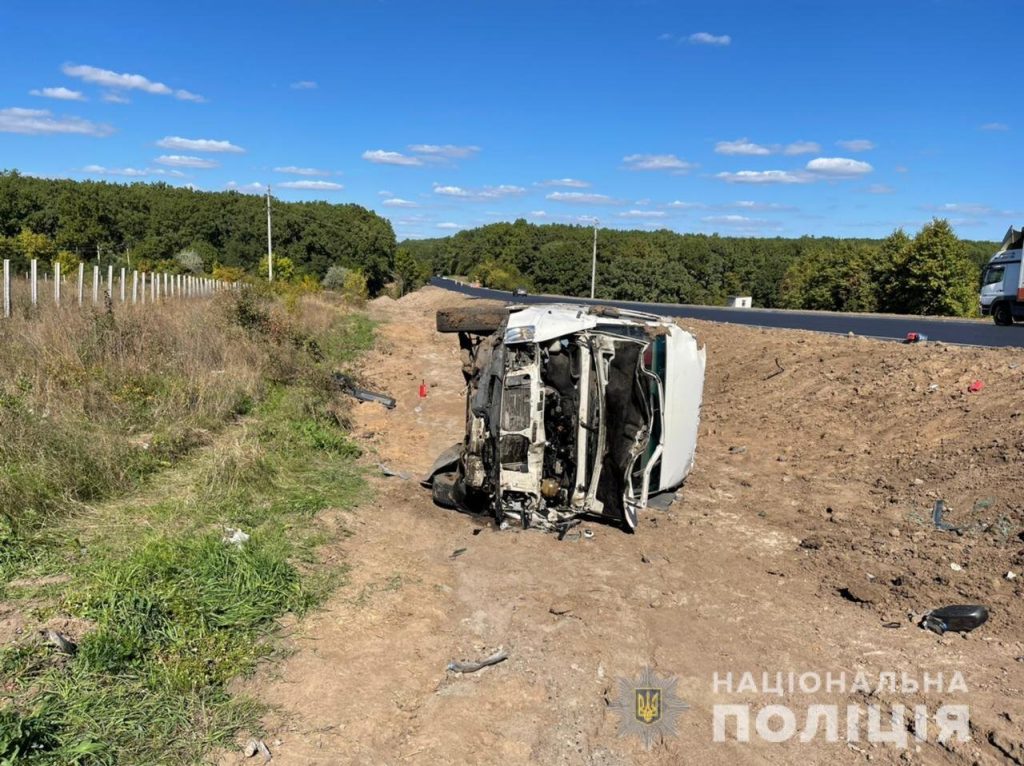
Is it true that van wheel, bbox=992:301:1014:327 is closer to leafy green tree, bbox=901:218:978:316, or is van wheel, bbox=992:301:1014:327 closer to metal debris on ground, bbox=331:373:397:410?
metal debris on ground, bbox=331:373:397:410

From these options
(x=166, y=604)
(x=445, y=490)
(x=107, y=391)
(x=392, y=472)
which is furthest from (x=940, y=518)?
(x=107, y=391)

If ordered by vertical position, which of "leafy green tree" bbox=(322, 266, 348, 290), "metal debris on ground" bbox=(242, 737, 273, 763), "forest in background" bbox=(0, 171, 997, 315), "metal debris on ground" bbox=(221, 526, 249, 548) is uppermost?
"forest in background" bbox=(0, 171, 997, 315)

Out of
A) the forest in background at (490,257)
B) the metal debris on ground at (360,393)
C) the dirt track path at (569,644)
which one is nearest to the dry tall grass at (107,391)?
the metal debris on ground at (360,393)

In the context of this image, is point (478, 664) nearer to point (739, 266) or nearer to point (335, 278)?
point (335, 278)

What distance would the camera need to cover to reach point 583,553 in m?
5.71

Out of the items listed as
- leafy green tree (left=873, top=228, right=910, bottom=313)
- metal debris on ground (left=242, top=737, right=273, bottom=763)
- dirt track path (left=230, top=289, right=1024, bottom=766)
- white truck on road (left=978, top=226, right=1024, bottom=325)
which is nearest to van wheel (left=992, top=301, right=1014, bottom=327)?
white truck on road (left=978, top=226, right=1024, bottom=325)

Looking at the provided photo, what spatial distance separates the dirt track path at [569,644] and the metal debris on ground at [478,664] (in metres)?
0.06

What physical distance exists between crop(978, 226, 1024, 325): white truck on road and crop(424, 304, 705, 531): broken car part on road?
17.7m

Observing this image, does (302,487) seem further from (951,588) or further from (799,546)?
(951,588)

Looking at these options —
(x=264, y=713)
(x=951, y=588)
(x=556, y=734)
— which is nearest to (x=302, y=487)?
(x=264, y=713)

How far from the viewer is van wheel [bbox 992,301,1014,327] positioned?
19.2 m

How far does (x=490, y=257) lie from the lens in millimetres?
125125

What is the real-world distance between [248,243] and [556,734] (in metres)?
94.5

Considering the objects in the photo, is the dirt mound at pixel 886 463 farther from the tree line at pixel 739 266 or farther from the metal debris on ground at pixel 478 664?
the tree line at pixel 739 266
